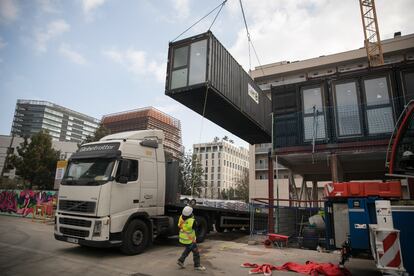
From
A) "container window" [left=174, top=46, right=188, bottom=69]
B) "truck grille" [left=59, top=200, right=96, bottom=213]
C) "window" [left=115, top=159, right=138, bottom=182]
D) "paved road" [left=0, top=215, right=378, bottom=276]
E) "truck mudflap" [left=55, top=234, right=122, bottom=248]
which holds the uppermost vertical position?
"container window" [left=174, top=46, right=188, bottom=69]

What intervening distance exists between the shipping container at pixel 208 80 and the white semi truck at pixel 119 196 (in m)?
2.70

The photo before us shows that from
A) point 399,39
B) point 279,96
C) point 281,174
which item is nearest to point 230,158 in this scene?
point 281,174

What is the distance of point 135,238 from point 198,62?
6.93 metres

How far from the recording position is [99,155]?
28.4ft

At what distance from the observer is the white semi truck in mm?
8055

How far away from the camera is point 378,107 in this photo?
1222cm

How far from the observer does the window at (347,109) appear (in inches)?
491

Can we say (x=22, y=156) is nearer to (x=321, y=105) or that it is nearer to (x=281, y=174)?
(x=321, y=105)

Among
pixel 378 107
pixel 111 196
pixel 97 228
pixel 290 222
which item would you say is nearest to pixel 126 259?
pixel 97 228

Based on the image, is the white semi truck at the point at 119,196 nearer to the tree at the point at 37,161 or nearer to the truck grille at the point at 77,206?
the truck grille at the point at 77,206

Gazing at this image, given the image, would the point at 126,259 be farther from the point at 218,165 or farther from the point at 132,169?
the point at 218,165

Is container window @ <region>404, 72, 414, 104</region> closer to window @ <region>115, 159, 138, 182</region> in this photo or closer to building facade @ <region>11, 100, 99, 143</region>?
window @ <region>115, 159, 138, 182</region>

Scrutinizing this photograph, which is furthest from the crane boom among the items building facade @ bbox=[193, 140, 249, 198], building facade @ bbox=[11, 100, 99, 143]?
building facade @ bbox=[193, 140, 249, 198]

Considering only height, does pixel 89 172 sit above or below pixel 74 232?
above
